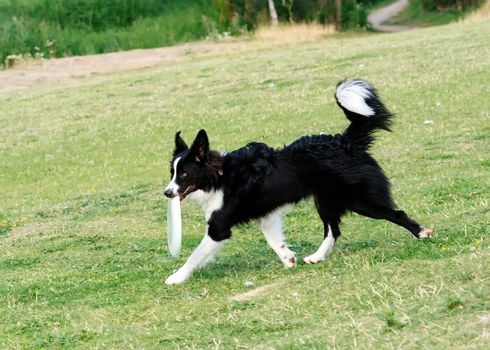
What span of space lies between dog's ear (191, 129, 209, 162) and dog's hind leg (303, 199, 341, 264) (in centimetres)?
111

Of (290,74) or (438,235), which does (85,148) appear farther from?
(438,235)

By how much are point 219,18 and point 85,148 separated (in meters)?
26.2

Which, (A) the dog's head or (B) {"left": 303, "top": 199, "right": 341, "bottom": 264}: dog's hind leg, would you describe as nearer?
(A) the dog's head

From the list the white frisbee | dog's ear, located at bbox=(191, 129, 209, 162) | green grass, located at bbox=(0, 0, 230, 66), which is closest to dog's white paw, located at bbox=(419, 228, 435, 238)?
dog's ear, located at bbox=(191, 129, 209, 162)

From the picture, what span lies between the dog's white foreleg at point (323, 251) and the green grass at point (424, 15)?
42.8 metres

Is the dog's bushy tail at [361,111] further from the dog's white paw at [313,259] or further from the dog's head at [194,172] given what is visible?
the dog's head at [194,172]

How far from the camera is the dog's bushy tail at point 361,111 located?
26.7 ft

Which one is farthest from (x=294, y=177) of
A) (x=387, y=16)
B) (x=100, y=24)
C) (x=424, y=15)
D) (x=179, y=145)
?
(x=387, y=16)

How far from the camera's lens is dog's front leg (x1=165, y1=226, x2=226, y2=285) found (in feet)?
→ 26.6

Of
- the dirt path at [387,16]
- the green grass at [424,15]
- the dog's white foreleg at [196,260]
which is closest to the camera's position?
the dog's white foreleg at [196,260]

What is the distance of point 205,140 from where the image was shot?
802 centimetres

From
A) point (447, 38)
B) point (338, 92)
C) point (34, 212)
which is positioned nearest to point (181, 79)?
point (447, 38)

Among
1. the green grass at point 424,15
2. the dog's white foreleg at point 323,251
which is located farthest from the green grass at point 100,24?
the dog's white foreleg at point 323,251

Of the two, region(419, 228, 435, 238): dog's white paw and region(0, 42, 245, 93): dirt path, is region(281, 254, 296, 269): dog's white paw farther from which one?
region(0, 42, 245, 93): dirt path
